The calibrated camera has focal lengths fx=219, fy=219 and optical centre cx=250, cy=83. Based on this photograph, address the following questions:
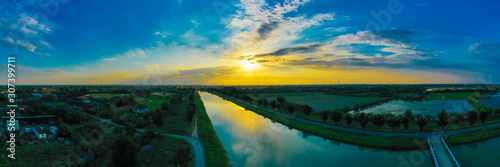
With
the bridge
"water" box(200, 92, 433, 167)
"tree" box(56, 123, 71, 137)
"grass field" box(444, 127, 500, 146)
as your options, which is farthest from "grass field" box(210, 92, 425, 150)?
"tree" box(56, 123, 71, 137)

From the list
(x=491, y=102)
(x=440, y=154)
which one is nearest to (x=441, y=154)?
(x=440, y=154)

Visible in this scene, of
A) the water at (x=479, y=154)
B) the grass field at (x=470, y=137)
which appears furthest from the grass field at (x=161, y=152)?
the grass field at (x=470, y=137)

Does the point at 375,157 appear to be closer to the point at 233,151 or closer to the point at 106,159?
the point at 233,151

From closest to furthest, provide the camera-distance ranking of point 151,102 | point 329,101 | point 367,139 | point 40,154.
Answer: point 40,154 → point 367,139 → point 151,102 → point 329,101

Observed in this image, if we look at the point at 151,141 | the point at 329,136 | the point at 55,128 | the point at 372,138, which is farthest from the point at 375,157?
the point at 55,128

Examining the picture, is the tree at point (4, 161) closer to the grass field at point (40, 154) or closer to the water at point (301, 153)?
the grass field at point (40, 154)

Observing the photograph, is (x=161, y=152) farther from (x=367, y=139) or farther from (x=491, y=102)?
(x=491, y=102)
